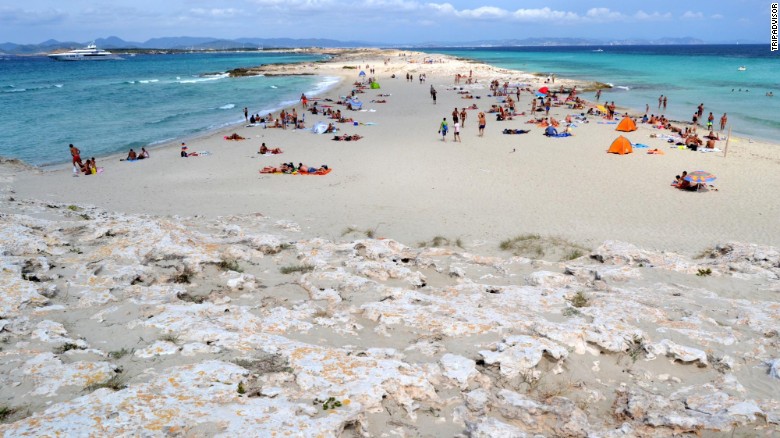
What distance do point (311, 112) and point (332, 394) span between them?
29.6m

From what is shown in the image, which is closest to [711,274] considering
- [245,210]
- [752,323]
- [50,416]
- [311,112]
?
[752,323]

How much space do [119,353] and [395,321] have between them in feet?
9.55

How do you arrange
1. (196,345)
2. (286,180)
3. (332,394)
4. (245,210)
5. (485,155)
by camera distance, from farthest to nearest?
(485,155), (286,180), (245,210), (196,345), (332,394)

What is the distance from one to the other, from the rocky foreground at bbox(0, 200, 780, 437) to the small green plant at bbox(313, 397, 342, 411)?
0.02 metres

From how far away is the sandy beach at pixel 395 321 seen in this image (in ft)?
13.3

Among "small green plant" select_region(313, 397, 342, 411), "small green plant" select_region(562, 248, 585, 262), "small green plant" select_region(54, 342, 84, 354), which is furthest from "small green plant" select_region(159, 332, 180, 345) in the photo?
"small green plant" select_region(562, 248, 585, 262)

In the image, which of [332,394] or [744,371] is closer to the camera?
[332,394]

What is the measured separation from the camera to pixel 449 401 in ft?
14.1

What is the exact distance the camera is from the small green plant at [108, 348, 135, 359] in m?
4.69

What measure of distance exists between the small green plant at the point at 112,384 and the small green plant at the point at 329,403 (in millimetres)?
1664

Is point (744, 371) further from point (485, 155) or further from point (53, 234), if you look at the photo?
point (485, 155)

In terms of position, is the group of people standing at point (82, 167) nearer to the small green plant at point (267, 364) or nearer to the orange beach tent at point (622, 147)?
the small green plant at point (267, 364)

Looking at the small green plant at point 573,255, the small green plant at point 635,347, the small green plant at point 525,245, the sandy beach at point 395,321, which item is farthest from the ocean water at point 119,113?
the small green plant at point 635,347

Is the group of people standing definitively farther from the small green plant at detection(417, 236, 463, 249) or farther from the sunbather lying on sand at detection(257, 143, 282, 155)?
the small green plant at detection(417, 236, 463, 249)
